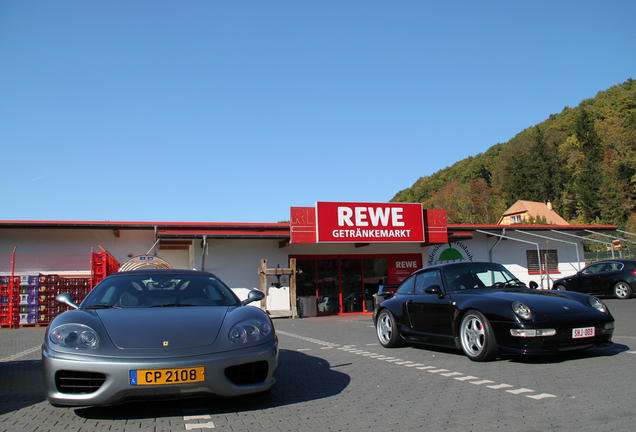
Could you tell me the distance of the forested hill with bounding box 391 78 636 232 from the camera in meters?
55.8

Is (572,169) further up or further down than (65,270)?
further up

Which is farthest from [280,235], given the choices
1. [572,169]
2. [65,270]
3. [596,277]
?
[572,169]

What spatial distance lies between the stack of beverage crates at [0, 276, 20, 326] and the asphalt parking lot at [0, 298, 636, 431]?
35.6ft

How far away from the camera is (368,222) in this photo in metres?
19.5

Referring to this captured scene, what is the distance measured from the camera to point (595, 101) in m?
70.4

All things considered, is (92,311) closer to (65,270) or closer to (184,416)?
(184,416)

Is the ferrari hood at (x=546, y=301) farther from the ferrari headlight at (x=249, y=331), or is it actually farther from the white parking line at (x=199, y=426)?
the white parking line at (x=199, y=426)

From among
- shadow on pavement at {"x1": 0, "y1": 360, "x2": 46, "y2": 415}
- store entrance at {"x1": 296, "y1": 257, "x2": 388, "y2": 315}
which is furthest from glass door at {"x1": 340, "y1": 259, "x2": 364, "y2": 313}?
shadow on pavement at {"x1": 0, "y1": 360, "x2": 46, "y2": 415}

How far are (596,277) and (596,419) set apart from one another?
649 inches

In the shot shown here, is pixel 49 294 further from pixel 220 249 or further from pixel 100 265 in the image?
pixel 220 249

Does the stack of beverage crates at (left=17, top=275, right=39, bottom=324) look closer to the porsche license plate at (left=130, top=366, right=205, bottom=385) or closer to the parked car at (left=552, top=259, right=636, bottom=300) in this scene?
the porsche license plate at (left=130, top=366, right=205, bottom=385)

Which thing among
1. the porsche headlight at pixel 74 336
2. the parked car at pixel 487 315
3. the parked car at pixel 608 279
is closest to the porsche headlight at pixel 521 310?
the parked car at pixel 487 315

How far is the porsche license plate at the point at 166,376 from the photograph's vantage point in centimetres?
353

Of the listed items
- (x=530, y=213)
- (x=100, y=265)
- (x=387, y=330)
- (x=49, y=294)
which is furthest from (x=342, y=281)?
(x=530, y=213)
